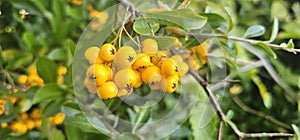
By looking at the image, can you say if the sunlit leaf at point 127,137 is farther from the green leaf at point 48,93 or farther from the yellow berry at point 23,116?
the yellow berry at point 23,116

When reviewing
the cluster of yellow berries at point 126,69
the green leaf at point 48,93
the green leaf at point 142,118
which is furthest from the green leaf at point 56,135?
the cluster of yellow berries at point 126,69

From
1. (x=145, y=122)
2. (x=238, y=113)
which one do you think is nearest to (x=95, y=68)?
(x=145, y=122)

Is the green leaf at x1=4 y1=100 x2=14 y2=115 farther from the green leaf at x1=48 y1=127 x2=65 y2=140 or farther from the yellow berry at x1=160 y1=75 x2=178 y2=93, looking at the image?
the yellow berry at x1=160 y1=75 x2=178 y2=93

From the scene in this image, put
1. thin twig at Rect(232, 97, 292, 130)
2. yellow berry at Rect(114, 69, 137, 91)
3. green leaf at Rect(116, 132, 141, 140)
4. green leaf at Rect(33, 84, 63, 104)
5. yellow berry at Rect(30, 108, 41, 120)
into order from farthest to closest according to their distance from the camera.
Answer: thin twig at Rect(232, 97, 292, 130)
yellow berry at Rect(30, 108, 41, 120)
green leaf at Rect(33, 84, 63, 104)
green leaf at Rect(116, 132, 141, 140)
yellow berry at Rect(114, 69, 137, 91)

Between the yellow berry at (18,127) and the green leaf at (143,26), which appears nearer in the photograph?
the green leaf at (143,26)

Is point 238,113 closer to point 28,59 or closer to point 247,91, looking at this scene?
point 247,91

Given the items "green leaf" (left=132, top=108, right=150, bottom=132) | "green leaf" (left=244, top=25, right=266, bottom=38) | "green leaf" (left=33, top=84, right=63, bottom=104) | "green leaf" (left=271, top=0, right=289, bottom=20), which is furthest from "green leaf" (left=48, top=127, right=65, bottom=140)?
"green leaf" (left=271, top=0, right=289, bottom=20)

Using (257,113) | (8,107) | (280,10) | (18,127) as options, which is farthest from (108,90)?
(280,10)
